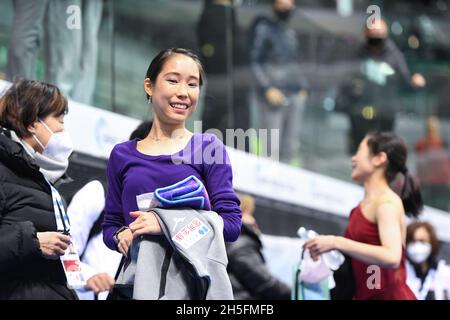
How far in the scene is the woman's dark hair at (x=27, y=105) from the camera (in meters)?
3.77

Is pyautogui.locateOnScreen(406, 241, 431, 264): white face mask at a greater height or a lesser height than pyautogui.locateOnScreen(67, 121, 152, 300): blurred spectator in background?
lesser

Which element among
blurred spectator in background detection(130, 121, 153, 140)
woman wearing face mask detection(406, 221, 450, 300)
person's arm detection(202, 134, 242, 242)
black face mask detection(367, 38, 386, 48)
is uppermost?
black face mask detection(367, 38, 386, 48)

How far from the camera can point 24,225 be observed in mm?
3512

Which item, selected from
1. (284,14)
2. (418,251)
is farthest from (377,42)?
(418,251)

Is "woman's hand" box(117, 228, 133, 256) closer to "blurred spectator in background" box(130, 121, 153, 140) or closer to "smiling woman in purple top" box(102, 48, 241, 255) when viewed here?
"smiling woman in purple top" box(102, 48, 241, 255)

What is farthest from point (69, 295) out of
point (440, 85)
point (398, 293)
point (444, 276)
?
point (440, 85)

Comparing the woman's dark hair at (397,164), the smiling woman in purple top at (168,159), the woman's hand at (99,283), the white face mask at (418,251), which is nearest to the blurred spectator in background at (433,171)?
the white face mask at (418,251)

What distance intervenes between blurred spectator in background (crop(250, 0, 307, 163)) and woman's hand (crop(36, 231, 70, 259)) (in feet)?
11.2

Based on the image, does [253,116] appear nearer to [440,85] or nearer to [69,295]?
[440,85]

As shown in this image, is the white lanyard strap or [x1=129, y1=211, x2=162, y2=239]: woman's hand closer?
[x1=129, y1=211, x2=162, y2=239]: woman's hand

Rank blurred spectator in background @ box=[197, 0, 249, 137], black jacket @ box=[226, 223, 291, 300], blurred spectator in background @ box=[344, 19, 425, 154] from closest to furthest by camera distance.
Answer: black jacket @ box=[226, 223, 291, 300], blurred spectator in background @ box=[197, 0, 249, 137], blurred spectator in background @ box=[344, 19, 425, 154]

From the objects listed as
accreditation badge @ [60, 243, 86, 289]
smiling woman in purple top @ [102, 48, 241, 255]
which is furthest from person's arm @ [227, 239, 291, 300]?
smiling woman in purple top @ [102, 48, 241, 255]

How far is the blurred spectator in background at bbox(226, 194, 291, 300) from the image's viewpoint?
18.0 ft

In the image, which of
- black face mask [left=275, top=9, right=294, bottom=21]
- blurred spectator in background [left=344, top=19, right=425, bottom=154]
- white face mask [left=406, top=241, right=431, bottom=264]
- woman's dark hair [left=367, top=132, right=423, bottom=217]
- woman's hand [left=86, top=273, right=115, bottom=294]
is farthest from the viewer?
blurred spectator in background [left=344, top=19, right=425, bottom=154]
